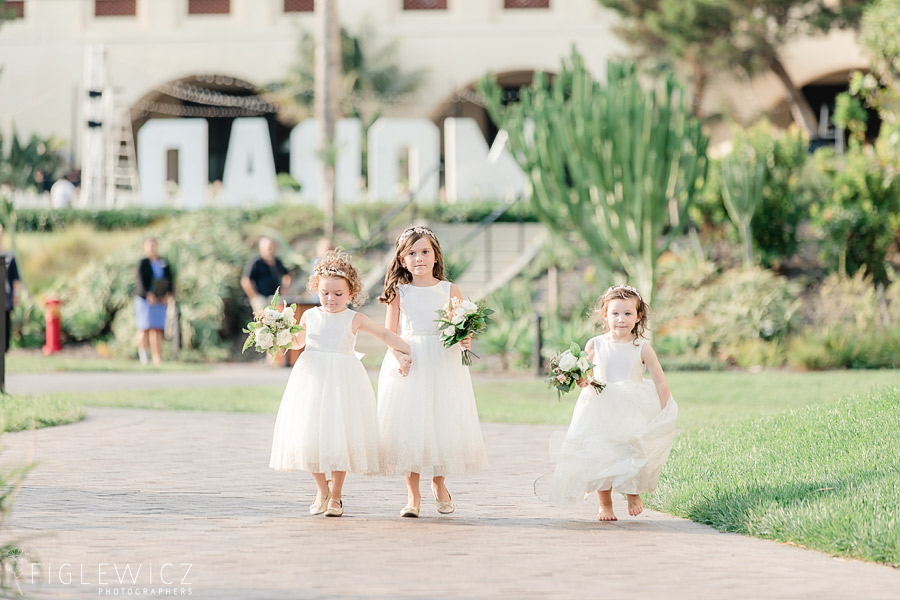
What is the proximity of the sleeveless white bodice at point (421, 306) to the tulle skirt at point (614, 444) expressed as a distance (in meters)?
0.91

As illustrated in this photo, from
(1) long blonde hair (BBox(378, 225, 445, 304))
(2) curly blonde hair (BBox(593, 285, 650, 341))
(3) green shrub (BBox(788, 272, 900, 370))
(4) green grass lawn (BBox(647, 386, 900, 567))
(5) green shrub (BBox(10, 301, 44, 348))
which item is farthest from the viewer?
(5) green shrub (BBox(10, 301, 44, 348))

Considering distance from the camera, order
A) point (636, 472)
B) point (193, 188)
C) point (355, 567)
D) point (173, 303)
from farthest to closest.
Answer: point (193, 188), point (173, 303), point (636, 472), point (355, 567)

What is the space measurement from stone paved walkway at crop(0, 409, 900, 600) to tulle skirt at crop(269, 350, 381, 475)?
0.30 meters

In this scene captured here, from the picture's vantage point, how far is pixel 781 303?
18.4 m

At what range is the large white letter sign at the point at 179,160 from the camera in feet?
94.2

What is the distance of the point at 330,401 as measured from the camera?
6625 mm

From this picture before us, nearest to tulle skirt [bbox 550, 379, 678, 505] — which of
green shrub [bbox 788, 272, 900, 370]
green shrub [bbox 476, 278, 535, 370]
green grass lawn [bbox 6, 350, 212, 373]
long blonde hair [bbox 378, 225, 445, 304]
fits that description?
long blonde hair [bbox 378, 225, 445, 304]

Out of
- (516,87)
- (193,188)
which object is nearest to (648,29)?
(516,87)

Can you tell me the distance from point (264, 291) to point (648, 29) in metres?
18.1

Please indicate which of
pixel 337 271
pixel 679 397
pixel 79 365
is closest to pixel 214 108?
pixel 79 365

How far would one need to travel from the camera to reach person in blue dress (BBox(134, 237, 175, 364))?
17406mm

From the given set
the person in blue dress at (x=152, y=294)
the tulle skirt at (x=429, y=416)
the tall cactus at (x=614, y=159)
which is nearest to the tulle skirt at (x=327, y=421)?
the tulle skirt at (x=429, y=416)

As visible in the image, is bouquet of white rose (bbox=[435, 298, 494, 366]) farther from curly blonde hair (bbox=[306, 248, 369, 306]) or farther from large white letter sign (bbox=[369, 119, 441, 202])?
large white letter sign (bbox=[369, 119, 441, 202])

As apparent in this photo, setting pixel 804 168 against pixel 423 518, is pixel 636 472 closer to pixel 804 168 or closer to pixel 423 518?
pixel 423 518
